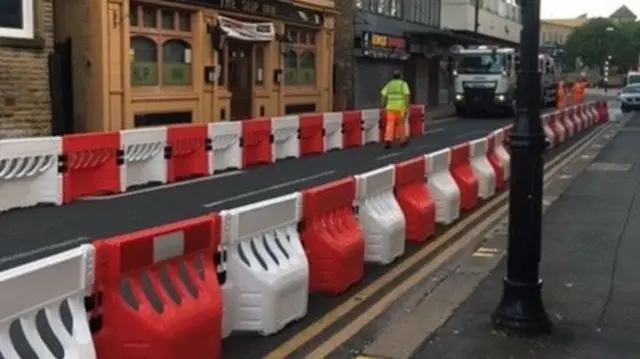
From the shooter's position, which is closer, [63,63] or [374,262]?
[374,262]

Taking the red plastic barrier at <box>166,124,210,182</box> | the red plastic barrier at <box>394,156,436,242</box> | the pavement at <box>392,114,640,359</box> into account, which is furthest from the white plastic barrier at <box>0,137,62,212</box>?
the pavement at <box>392,114,640,359</box>

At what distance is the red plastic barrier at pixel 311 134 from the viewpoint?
19438mm

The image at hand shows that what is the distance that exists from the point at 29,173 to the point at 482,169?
621cm

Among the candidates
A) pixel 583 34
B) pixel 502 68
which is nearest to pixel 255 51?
pixel 502 68

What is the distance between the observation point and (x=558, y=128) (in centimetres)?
2292

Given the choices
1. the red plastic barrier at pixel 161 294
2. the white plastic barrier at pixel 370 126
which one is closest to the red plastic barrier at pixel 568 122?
the white plastic barrier at pixel 370 126

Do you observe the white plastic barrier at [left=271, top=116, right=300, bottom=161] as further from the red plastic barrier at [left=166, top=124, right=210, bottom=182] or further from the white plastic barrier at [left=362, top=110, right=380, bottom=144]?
the white plastic barrier at [left=362, top=110, right=380, bottom=144]

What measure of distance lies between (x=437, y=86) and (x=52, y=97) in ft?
110

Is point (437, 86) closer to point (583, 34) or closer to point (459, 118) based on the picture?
point (459, 118)

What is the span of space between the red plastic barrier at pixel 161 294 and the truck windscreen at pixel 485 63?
3332cm

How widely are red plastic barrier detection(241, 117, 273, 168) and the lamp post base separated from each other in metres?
11.0

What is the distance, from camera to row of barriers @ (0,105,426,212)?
1142 centimetres

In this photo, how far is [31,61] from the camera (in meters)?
18.4

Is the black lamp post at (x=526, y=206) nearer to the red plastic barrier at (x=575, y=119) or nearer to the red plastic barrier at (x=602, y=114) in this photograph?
the red plastic barrier at (x=575, y=119)
